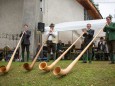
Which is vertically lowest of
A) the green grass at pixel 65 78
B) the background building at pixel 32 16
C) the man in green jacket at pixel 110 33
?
the green grass at pixel 65 78

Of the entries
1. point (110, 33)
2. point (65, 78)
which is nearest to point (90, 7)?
point (110, 33)

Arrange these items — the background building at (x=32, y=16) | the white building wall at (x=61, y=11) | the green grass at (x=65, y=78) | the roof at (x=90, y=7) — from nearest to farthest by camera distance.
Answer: the green grass at (x=65, y=78) → the background building at (x=32, y=16) → the white building wall at (x=61, y=11) → the roof at (x=90, y=7)

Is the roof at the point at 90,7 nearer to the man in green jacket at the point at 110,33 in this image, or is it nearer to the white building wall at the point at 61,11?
the white building wall at the point at 61,11

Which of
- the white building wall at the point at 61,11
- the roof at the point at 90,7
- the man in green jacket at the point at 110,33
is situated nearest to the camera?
the man in green jacket at the point at 110,33

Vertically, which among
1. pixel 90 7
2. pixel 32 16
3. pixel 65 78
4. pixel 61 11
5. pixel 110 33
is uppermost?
pixel 90 7

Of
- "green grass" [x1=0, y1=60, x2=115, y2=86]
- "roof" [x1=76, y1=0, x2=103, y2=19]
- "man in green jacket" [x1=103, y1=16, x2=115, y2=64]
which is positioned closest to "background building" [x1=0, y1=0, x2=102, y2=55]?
"roof" [x1=76, y1=0, x2=103, y2=19]

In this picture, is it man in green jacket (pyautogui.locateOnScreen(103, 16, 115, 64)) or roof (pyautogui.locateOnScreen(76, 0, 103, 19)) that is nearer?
man in green jacket (pyautogui.locateOnScreen(103, 16, 115, 64))

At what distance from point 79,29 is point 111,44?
313 inches

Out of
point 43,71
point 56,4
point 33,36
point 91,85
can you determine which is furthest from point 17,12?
point 91,85

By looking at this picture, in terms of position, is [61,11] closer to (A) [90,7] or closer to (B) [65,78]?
(A) [90,7]

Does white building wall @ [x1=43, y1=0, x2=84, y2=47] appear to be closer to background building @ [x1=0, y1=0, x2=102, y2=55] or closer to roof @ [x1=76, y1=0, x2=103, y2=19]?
background building @ [x1=0, y1=0, x2=102, y2=55]

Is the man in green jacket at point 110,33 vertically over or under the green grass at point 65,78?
over

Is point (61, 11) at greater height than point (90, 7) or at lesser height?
lesser

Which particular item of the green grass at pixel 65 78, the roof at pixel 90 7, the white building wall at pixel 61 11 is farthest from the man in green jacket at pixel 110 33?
the roof at pixel 90 7
